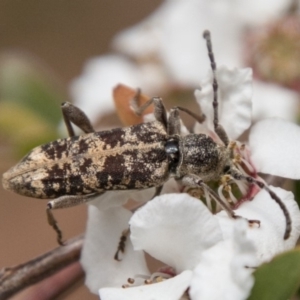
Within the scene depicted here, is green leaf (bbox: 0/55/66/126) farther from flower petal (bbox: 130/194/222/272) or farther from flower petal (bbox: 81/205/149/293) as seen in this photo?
flower petal (bbox: 130/194/222/272)

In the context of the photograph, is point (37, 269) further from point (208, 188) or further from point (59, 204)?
point (208, 188)

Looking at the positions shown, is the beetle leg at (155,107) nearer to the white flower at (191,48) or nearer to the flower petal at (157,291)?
the flower petal at (157,291)

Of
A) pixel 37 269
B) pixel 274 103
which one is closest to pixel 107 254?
pixel 37 269

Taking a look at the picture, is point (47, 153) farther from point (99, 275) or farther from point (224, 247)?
point (224, 247)

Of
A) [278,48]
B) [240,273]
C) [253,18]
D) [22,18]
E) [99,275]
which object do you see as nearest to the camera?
[240,273]

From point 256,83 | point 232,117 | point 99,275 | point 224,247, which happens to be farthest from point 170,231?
point 256,83

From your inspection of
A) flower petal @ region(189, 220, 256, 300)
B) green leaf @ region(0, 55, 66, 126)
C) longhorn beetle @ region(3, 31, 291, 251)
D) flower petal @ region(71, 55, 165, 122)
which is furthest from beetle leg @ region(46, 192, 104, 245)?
flower petal @ region(71, 55, 165, 122)
